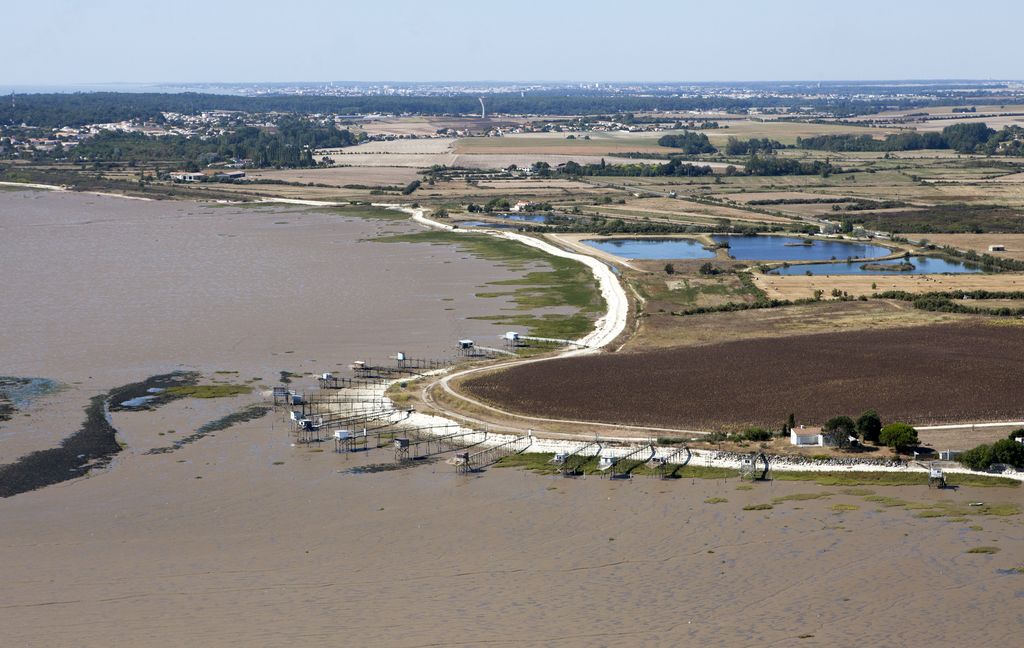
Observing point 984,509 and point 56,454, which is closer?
point 984,509

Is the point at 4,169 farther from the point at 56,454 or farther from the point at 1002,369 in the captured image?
the point at 1002,369

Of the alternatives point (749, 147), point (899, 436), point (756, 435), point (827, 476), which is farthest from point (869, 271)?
point (749, 147)

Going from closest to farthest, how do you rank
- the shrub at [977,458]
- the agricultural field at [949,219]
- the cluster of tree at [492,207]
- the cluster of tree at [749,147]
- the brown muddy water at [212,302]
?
the shrub at [977,458], the brown muddy water at [212,302], the agricultural field at [949,219], the cluster of tree at [492,207], the cluster of tree at [749,147]

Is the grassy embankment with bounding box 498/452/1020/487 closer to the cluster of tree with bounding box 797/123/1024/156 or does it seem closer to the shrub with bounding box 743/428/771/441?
the shrub with bounding box 743/428/771/441

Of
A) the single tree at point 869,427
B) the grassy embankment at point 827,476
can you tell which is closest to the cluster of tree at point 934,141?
the single tree at point 869,427

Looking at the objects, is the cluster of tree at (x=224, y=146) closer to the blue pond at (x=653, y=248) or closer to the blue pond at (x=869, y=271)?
the blue pond at (x=653, y=248)

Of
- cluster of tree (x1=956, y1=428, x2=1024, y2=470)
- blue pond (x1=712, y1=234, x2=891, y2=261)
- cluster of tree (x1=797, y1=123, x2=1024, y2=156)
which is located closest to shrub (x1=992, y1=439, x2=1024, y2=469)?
cluster of tree (x1=956, y1=428, x2=1024, y2=470)

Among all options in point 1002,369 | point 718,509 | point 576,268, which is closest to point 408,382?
point 718,509
